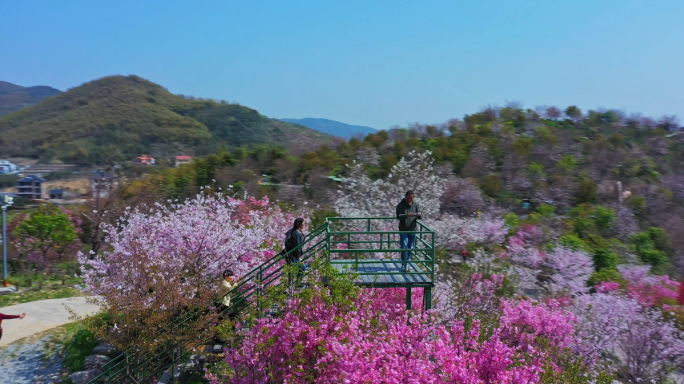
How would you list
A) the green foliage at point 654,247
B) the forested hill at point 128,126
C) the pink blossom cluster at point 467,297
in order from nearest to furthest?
the pink blossom cluster at point 467,297 → the green foliage at point 654,247 → the forested hill at point 128,126

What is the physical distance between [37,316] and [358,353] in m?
12.9

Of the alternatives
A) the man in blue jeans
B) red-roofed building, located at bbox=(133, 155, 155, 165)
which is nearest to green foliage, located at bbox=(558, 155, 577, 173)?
the man in blue jeans

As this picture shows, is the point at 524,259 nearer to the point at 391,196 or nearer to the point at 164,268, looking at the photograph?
the point at 391,196

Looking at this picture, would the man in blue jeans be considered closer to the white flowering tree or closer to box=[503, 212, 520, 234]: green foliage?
the white flowering tree

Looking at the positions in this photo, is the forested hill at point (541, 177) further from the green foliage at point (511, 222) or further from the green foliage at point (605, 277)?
the green foliage at point (605, 277)

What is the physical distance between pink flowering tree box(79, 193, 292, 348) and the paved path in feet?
8.00

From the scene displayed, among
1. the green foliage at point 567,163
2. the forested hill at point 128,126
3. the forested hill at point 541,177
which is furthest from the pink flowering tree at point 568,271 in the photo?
the forested hill at point 128,126

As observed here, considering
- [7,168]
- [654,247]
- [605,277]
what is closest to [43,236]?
[605,277]

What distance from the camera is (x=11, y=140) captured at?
3649 inches

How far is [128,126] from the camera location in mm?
96188

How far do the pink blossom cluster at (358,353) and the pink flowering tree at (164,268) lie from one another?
102 inches

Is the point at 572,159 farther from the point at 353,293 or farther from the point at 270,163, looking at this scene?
the point at 353,293

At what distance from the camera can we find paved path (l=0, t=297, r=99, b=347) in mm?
14391

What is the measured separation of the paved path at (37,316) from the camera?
47.2 ft
